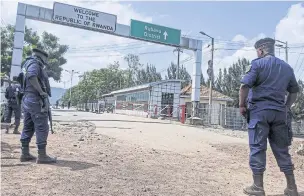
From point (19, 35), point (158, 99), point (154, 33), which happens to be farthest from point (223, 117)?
point (19, 35)

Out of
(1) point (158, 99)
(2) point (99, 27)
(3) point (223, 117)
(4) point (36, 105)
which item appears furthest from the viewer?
(1) point (158, 99)

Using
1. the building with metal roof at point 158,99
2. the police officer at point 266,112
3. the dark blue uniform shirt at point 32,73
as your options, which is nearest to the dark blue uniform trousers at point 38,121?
the dark blue uniform shirt at point 32,73

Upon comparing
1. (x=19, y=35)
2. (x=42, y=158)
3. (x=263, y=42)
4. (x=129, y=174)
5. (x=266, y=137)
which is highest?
(x=19, y=35)

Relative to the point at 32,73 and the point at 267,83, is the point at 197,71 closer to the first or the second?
the point at 32,73

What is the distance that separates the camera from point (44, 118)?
4980mm

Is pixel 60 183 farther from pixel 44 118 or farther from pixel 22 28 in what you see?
pixel 22 28

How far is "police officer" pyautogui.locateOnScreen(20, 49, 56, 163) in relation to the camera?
192 inches

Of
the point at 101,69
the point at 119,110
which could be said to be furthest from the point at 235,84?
the point at 119,110

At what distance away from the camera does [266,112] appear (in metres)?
3.77

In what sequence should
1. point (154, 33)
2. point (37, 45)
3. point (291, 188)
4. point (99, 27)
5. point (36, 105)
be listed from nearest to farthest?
point (291, 188) → point (36, 105) → point (99, 27) → point (154, 33) → point (37, 45)

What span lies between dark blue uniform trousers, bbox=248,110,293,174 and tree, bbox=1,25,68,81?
92.8ft

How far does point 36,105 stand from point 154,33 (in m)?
15.7

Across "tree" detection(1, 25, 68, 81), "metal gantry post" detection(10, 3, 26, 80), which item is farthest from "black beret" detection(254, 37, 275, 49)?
"tree" detection(1, 25, 68, 81)

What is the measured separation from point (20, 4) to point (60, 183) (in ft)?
50.0
